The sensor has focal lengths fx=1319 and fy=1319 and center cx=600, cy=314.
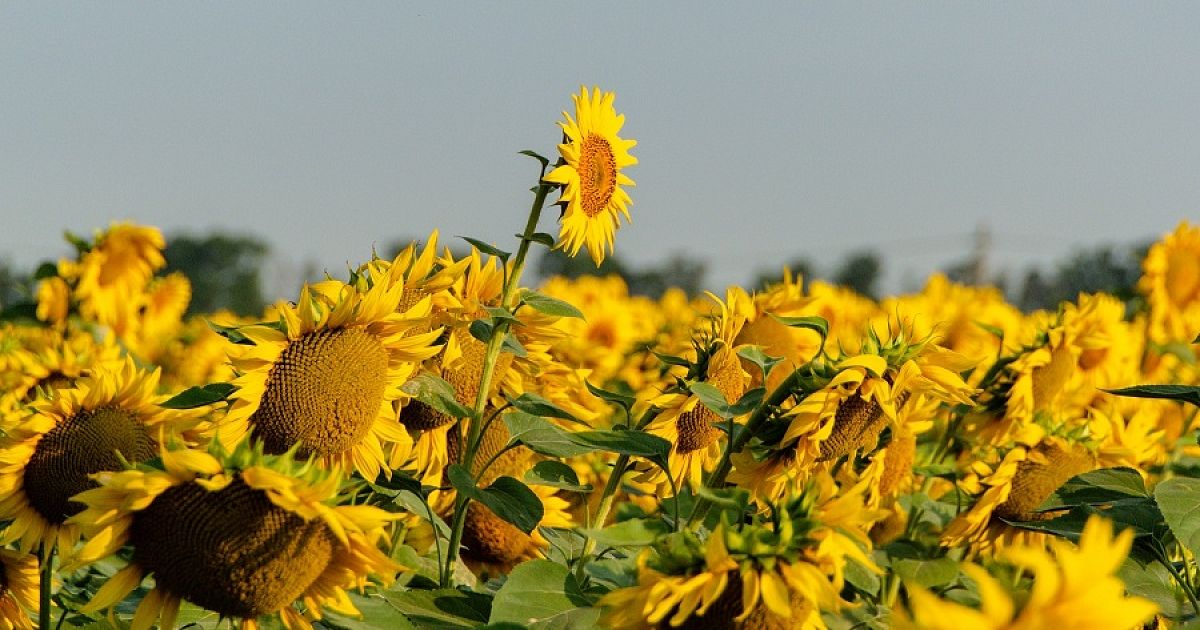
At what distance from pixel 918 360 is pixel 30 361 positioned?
7.09ft

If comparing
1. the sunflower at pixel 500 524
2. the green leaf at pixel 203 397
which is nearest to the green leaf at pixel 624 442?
the green leaf at pixel 203 397

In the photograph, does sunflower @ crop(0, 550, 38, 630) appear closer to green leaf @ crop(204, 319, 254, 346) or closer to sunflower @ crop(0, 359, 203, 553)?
sunflower @ crop(0, 359, 203, 553)

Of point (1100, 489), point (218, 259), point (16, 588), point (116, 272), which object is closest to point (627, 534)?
point (1100, 489)

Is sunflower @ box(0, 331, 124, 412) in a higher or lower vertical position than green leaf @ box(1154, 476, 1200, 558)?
lower

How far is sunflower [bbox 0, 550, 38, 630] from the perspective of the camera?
2.37 metres

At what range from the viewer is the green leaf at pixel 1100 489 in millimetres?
2277

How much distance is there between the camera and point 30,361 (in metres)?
3.22

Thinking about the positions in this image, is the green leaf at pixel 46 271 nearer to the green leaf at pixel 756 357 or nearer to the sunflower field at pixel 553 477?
the sunflower field at pixel 553 477

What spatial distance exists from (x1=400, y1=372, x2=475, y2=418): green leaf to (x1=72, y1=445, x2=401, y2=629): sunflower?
1.42 feet

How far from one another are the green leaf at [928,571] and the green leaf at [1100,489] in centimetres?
22

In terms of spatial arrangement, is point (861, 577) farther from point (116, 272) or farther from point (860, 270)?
point (860, 270)

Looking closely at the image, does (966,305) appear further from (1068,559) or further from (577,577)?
(1068,559)

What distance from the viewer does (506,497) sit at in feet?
7.36

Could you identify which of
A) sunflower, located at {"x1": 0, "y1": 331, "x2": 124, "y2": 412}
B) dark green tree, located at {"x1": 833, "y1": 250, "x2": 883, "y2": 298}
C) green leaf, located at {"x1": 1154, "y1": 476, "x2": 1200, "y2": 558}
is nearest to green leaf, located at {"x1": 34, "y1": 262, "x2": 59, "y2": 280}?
sunflower, located at {"x1": 0, "y1": 331, "x2": 124, "y2": 412}
